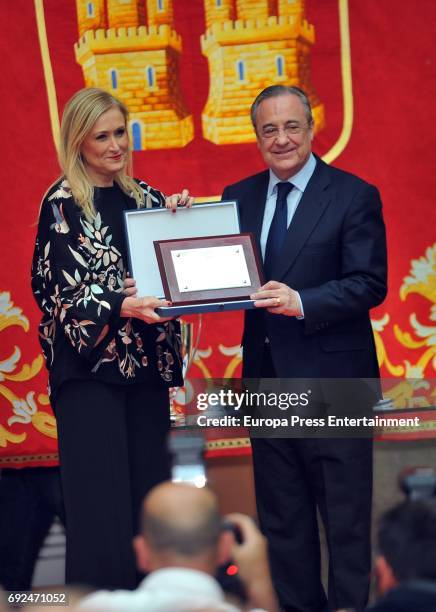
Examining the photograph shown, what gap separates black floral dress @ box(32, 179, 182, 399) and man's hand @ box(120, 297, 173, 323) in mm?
33

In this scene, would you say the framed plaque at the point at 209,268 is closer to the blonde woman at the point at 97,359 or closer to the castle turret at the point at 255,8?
the blonde woman at the point at 97,359

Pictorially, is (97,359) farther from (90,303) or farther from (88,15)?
(88,15)

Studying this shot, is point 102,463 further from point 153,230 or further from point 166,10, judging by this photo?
point 166,10

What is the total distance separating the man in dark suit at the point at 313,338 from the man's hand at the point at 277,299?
4 cm

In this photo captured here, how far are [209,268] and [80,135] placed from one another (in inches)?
20.4

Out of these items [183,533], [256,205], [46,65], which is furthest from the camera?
[46,65]

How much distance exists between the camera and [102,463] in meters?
3.36

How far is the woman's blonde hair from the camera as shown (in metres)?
3.37

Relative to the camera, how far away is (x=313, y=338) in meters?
3.44

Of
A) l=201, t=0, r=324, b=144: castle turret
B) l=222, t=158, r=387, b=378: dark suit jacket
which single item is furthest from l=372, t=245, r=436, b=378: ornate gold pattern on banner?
l=222, t=158, r=387, b=378: dark suit jacket

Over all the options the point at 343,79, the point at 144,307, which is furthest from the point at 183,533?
the point at 343,79

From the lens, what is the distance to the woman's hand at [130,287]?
3.34m

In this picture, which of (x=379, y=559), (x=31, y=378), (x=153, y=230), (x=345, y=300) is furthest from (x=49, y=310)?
(x=379, y=559)

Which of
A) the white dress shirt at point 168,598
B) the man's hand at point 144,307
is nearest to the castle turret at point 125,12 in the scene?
the man's hand at point 144,307
